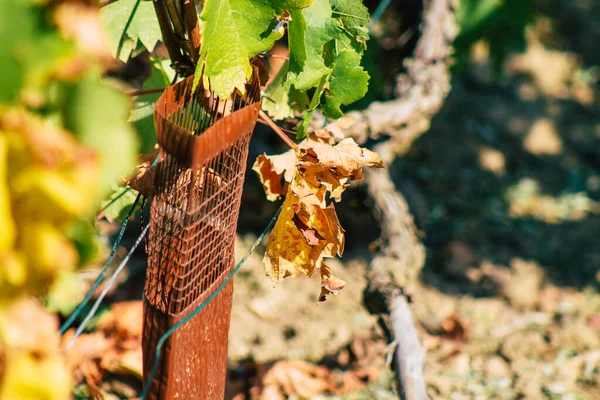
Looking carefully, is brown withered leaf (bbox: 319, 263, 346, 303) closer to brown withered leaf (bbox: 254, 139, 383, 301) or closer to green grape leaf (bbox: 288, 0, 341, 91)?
brown withered leaf (bbox: 254, 139, 383, 301)

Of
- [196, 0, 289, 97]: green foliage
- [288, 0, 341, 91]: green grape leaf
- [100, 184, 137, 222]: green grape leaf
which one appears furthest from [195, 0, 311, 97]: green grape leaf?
[100, 184, 137, 222]: green grape leaf

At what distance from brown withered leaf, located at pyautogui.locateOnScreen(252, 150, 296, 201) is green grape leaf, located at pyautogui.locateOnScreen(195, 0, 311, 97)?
0.25 metres

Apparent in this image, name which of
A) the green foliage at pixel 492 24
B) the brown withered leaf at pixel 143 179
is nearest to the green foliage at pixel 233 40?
the brown withered leaf at pixel 143 179

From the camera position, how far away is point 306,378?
2.04 meters

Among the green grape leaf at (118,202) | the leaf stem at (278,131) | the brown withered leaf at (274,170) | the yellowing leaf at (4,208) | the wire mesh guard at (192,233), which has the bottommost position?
the yellowing leaf at (4,208)

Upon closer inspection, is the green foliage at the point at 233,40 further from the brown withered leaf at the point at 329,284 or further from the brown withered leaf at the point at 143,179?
the brown withered leaf at the point at 329,284

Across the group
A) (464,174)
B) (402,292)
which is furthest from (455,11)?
(402,292)

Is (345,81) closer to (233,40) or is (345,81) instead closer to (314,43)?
(314,43)

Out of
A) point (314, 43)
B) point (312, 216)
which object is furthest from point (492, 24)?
point (312, 216)

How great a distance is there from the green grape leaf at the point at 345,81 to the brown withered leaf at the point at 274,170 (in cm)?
16

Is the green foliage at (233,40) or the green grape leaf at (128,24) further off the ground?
the green grape leaf at (128,24)

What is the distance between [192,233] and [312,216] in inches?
10.8

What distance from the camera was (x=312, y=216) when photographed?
4.04 feet

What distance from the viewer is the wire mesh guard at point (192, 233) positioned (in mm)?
1067
